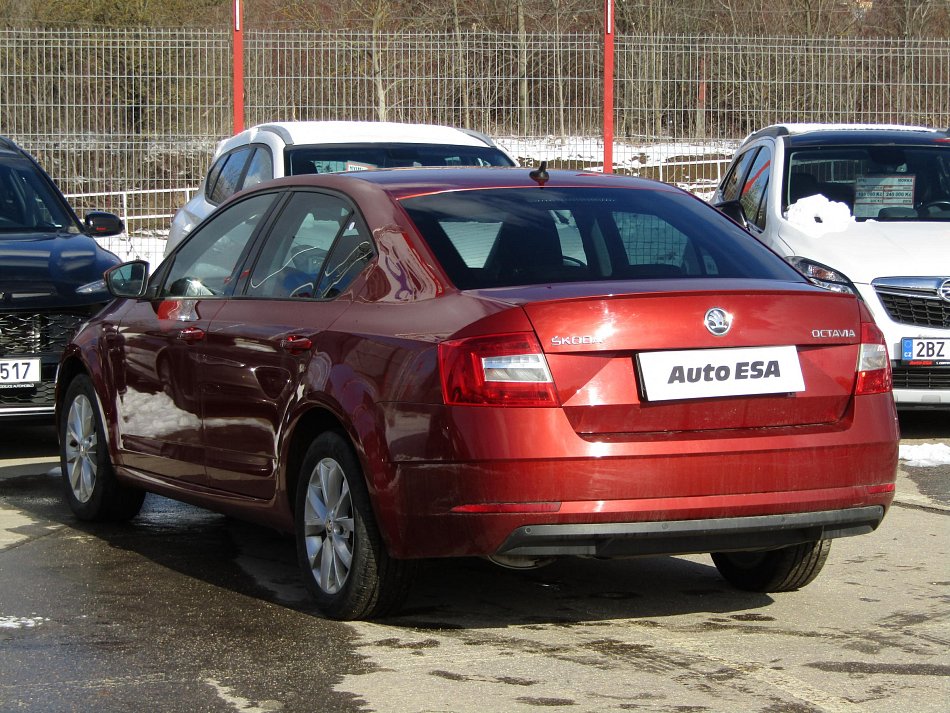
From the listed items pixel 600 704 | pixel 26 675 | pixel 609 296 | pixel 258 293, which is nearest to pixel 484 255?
pixel 609 296

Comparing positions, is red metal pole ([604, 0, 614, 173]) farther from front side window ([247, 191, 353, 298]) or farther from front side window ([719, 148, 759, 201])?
front side window ([247, 191, 353, 298])

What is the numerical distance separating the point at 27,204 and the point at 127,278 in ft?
13.2

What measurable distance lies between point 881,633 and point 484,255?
1.73 meters

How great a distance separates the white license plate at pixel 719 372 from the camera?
4.73m

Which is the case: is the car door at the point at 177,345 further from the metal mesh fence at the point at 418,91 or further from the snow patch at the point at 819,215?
the metal mesh fence at the point at 418,91

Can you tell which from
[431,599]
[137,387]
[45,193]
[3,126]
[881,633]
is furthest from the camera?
[3,126]

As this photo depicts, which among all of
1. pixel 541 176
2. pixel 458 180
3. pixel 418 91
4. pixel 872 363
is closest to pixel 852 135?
pixel 541 176

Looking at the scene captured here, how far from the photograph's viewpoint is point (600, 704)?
431cm

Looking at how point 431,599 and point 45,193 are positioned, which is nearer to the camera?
point 431,599

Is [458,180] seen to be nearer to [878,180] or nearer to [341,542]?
[341,542]

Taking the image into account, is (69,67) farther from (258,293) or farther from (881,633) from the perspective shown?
(881,633)

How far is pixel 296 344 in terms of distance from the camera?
545 cm

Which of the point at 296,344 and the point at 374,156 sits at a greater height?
the point at 374,156

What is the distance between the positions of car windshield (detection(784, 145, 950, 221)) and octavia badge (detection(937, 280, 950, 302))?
117cm
